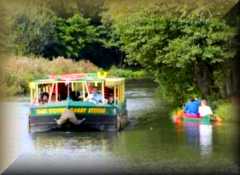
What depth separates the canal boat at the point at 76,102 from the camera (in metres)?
8.33

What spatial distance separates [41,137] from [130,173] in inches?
101

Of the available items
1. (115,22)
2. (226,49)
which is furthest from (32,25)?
(226,49)

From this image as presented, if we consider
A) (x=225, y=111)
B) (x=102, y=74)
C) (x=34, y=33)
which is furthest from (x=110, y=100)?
(x=225, y=111)

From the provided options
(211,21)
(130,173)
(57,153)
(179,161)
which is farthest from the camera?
(211,21)

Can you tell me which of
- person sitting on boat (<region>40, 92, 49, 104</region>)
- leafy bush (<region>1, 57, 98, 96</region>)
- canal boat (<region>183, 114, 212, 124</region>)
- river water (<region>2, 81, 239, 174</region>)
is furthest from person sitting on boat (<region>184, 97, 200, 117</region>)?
person sitting on boat (<region>40, 92, 49, 104</region>)

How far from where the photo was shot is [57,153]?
24.1 ft

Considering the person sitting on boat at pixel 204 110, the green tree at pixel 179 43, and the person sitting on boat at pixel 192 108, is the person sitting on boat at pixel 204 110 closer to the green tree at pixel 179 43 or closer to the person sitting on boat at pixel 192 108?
the person sitting on boat at pixel 192 108

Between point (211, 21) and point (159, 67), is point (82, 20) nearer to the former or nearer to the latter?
point (211, 21)

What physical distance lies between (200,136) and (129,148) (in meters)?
1.04

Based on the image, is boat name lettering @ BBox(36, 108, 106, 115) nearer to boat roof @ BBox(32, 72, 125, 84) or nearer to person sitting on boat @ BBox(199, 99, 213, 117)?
boat roof @ BBox(32, 72, 125, 84)

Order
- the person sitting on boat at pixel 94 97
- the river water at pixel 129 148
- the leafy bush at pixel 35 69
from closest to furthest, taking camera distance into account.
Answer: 1. the river water at pixel 129 148
2. the leafy bush at pixel 35 69
3. the person sitting on boat at pixel 94 97

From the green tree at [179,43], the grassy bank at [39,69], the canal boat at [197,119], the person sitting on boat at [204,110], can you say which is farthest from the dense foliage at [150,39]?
the canal boat at [197,119]

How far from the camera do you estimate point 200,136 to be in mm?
8281

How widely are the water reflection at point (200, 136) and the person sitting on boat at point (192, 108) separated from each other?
0.36ft
